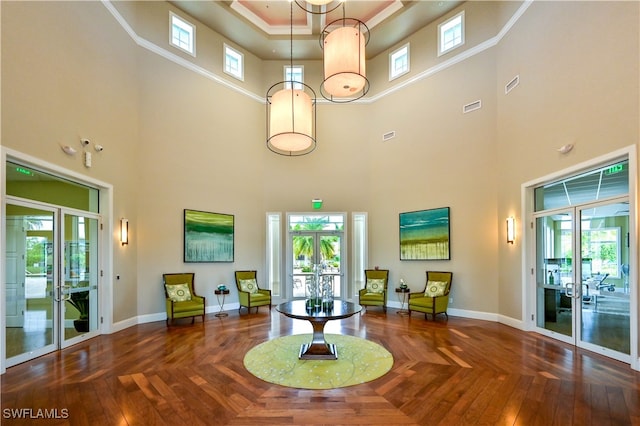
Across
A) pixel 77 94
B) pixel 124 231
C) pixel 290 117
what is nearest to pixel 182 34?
pixel 77 94

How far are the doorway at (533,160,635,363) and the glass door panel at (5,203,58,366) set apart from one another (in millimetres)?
7902

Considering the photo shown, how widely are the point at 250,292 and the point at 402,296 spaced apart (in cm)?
372

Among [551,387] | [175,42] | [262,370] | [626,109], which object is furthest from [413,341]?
[175,42]

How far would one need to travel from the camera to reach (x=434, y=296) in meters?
7.49

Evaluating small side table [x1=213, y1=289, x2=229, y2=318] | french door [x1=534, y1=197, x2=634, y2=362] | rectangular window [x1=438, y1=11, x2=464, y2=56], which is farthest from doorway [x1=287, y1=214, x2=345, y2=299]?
rectangular window [x1=438, y1=11, x2=464, y2=56]

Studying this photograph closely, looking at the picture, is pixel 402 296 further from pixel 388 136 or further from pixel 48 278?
pixel 48 278

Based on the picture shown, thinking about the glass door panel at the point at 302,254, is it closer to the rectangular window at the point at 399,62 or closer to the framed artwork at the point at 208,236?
the framed artwork at the point at 208,236

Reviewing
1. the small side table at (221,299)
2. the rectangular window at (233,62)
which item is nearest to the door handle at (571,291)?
the small side table at (221,299)

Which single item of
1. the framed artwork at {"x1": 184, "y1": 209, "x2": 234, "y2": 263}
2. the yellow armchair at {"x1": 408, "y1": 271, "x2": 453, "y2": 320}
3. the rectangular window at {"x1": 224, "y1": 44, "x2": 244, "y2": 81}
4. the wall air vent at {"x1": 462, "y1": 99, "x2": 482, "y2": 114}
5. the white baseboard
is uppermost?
the rectangular window at {"x1": 224, "y1": 44, "x2": 244, "y2": 81}

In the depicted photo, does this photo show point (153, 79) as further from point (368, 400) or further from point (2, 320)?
point (368, 400)

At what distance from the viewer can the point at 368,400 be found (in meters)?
3.54

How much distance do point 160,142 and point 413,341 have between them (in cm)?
636

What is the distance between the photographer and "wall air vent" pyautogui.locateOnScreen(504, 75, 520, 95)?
6535 mm

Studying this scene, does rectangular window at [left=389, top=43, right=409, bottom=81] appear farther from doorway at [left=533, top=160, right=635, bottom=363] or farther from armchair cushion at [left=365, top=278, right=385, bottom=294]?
armchair cushion at [left=365, top=278, right=385, bottom=294]
